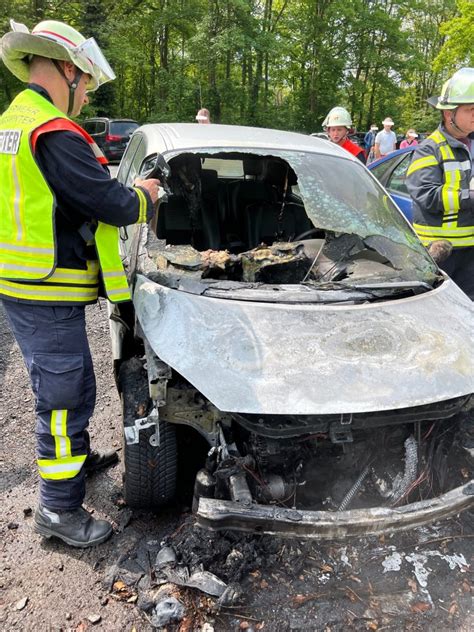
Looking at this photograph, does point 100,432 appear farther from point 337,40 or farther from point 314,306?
point 337,40

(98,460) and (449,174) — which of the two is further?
(449,174)

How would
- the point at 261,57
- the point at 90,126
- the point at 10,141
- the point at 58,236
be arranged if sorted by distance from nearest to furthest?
the point at 10,141
the point at 58,236
the point at 90,126
the point at 261,57

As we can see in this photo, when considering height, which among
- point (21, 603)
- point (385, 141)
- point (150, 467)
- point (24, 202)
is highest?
point (385, 141)

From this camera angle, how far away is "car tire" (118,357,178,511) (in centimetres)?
212

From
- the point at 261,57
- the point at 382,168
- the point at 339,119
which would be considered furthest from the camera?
the point at 261,57

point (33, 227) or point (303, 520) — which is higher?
point (33, 227)

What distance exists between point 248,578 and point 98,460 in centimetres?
111

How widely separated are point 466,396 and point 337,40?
994 inches

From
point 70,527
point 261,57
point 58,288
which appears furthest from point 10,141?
point 261,57

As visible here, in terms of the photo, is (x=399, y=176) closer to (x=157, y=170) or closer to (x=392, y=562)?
(x=157, y=170)

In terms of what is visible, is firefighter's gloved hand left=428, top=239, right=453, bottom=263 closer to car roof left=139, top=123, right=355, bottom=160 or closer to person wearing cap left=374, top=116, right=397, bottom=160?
car roof left=139, top=123, right=355, bottom=160

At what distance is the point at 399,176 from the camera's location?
514cm

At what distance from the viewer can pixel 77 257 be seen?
6.66ft

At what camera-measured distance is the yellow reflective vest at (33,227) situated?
5.99 feet
